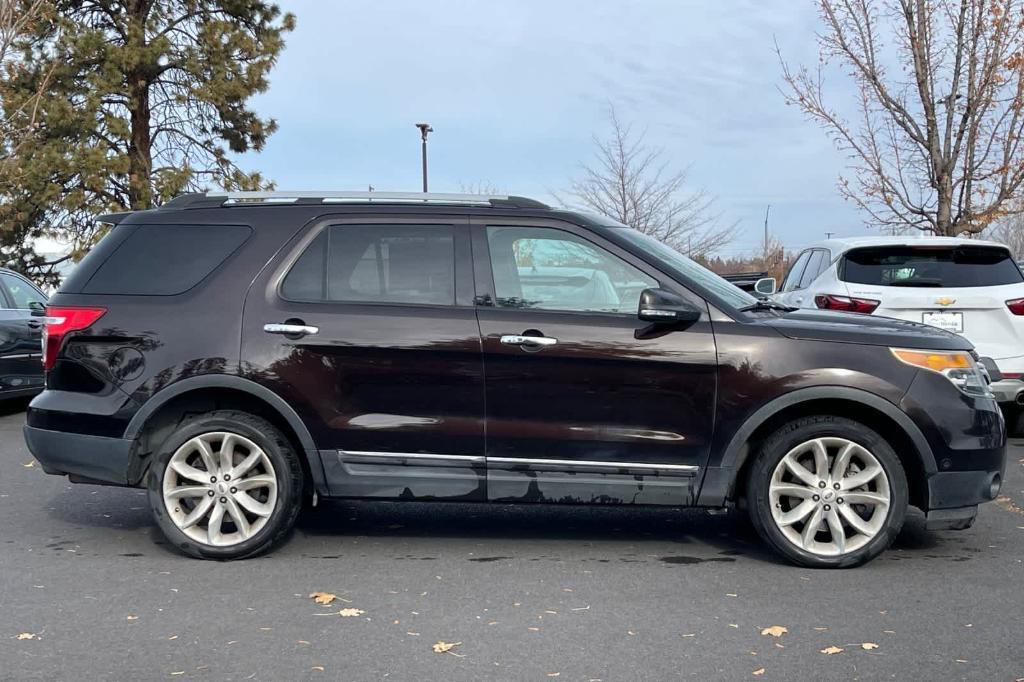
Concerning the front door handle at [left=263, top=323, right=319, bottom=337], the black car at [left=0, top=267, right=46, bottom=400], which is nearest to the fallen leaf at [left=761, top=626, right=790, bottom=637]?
the front door handle at [left=263, top=323, right=319, bottom=337]

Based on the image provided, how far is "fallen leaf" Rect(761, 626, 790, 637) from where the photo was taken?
4605 millimetres

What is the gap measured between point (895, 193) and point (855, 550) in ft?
44.1

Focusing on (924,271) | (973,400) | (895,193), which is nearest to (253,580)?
(973,400)

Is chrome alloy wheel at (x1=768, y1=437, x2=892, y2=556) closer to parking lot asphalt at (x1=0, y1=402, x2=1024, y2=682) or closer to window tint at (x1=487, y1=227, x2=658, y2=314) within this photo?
parking lot asphalt at (x1=0, y1=402, x2=1024, y2=682)

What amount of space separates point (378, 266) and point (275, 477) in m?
1.25

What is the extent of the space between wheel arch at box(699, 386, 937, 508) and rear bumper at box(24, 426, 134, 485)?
122 inches

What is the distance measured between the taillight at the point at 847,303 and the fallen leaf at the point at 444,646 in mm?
5518

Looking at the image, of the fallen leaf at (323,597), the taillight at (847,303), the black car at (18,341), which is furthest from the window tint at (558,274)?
the black car at (18,341)

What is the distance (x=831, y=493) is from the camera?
5617 mm

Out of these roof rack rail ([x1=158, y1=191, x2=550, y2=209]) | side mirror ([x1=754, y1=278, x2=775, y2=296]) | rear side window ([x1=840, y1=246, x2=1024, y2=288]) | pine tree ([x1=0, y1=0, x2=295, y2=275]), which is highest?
pine tree ([x1=0, y1=0, x2=295, y2=275])

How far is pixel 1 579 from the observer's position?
5.47m

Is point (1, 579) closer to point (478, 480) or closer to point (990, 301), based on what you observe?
point (478, 480)

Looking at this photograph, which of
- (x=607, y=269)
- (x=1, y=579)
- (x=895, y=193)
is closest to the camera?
(x=1, y=579)

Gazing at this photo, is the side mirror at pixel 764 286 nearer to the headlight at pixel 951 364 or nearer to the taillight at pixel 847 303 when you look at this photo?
the taillight at pixel 847 303
